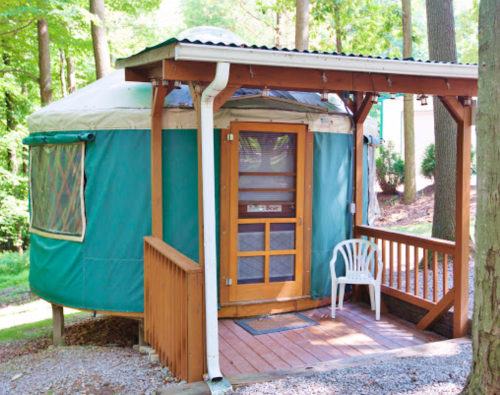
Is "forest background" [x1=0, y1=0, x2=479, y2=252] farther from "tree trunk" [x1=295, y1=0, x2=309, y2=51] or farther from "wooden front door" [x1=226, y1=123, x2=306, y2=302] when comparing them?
"wooden front door" [x1=226, y1=123, x2=306, y2=302]

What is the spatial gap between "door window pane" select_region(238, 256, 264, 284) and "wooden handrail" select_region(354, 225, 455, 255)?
119 centimetres

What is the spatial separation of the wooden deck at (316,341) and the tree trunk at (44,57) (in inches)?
302

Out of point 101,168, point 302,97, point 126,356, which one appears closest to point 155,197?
point 101,168

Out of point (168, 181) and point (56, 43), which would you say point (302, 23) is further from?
point (56, 43)

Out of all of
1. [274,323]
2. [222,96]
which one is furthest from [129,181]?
[274,323]

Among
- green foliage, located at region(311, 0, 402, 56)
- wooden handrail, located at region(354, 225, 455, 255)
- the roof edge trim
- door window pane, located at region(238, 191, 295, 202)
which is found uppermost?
green foliage, located at region(311, 0, 402, 56)

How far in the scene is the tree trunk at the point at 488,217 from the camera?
2.42 metres

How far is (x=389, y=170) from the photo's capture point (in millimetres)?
13516

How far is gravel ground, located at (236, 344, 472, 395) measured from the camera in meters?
2.98

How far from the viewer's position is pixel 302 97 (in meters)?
5.07

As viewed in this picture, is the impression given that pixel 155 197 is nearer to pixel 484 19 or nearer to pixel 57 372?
pixel 57 372

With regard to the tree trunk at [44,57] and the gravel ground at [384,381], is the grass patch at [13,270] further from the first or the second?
the gravel ground at [384,381]

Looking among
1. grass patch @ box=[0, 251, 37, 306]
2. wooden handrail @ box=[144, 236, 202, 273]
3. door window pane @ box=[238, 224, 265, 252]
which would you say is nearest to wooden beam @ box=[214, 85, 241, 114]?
wooden handrail @ box=[144, 236, 202, 273]

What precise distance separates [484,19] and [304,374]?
2.39 m
